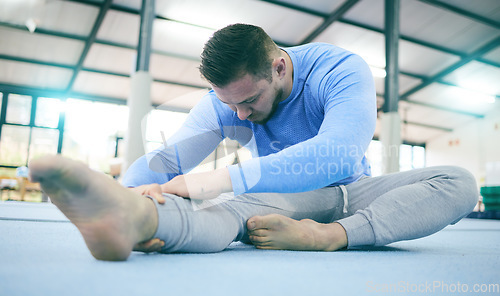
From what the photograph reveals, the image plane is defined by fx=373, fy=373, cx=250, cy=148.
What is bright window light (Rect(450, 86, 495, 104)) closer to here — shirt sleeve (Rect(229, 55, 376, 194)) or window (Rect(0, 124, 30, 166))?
shirt sleeve (Rect(229, 55, 376, 194))

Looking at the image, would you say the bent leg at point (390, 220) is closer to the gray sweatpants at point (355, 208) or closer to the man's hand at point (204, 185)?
the gray sweatpants at point (355, 208)

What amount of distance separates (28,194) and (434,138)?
35.9ft

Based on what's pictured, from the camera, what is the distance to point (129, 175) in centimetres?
103

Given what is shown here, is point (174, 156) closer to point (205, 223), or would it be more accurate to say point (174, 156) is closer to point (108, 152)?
point (205, 223)

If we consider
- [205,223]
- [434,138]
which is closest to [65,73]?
[205,223]

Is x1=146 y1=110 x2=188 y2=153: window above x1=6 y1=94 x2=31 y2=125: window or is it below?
below

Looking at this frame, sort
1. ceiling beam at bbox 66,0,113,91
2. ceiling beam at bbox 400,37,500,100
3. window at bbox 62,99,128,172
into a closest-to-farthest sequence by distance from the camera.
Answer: ceiling beam at bbox 66,0,113,91 → ceiling beam at bbox 400,37,500,100 → window at bbox 62,99,128,172

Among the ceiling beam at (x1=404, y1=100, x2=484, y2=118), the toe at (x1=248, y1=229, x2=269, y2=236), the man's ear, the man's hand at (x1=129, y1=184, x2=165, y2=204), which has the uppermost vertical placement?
the ceiling beam at (x1=404, y1=100, x2=484, y2=118)

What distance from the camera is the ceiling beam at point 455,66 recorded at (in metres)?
6.57

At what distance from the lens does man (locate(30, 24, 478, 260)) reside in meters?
0.60

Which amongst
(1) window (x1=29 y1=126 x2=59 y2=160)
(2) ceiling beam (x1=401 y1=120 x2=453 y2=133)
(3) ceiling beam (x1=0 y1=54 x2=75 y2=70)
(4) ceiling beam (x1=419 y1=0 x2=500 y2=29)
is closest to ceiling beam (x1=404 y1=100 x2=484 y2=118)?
(2) ceiling beam (x1=401 y1=120 x2=453 y2=133)

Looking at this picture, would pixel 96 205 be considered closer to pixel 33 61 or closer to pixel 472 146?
pixel 33 61

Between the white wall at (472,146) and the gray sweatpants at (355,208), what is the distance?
10.1m

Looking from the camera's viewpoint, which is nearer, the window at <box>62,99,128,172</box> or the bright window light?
the window at <box>62,99,128,172</box>
